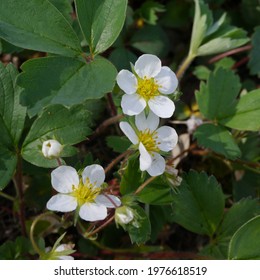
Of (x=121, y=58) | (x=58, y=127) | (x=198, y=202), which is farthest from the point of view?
(x=121, y=58)

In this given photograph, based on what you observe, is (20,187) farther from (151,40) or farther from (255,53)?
(255,53)

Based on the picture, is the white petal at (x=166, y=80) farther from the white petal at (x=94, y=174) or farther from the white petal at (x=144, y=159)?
the white petal at (x=94, y=174)

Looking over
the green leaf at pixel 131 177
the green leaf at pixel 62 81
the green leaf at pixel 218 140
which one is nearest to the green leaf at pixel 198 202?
the green leaf at pixel 218 140

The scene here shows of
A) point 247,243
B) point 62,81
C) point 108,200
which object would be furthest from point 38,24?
point 247,243

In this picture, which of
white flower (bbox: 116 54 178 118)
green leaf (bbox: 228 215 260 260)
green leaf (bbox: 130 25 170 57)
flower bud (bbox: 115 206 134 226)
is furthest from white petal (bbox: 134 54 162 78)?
green leaf (bbox: 130 25 170 57)

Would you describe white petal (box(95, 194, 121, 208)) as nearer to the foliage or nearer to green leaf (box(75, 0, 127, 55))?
the foliage
